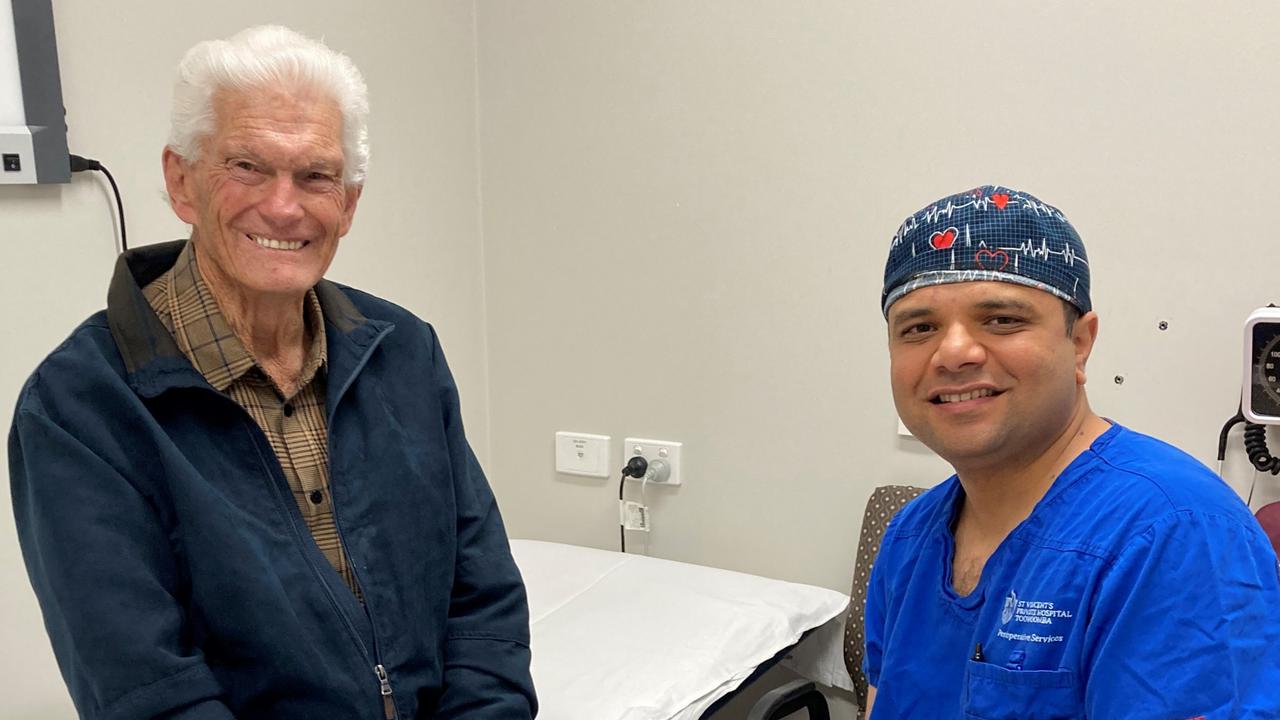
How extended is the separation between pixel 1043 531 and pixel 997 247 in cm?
29

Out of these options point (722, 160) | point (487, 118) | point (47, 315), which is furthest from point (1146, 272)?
point (47, 315)

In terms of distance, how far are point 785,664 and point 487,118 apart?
1.53 m

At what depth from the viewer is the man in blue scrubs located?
0.90 meters

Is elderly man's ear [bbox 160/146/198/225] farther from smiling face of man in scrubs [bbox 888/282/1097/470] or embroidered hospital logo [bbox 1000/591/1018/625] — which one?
embroidered hospital logo [bbox 1000/591/1018/625]

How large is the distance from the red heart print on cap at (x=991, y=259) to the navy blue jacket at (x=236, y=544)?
0.76 meters

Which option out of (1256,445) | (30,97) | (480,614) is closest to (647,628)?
(480,614)

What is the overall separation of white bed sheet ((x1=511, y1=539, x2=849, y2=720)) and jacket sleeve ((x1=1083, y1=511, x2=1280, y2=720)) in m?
0.88

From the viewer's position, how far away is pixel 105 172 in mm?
1826

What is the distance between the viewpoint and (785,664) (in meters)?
2.30

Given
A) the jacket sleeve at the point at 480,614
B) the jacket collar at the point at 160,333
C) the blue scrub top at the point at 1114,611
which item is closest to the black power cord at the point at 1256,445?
the blue scrub top at the point at 1114,611

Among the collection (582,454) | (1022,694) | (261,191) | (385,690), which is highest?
(261,191)

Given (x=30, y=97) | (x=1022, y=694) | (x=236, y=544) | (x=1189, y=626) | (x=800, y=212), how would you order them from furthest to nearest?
(x=800, y=212)
(x=30, y=97)
(x=236, y=544)
(x=1022, y=694)
(x=1189, y=626)

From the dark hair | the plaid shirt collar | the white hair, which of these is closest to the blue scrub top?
the dark hair

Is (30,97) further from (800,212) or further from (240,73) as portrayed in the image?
(800,212)
